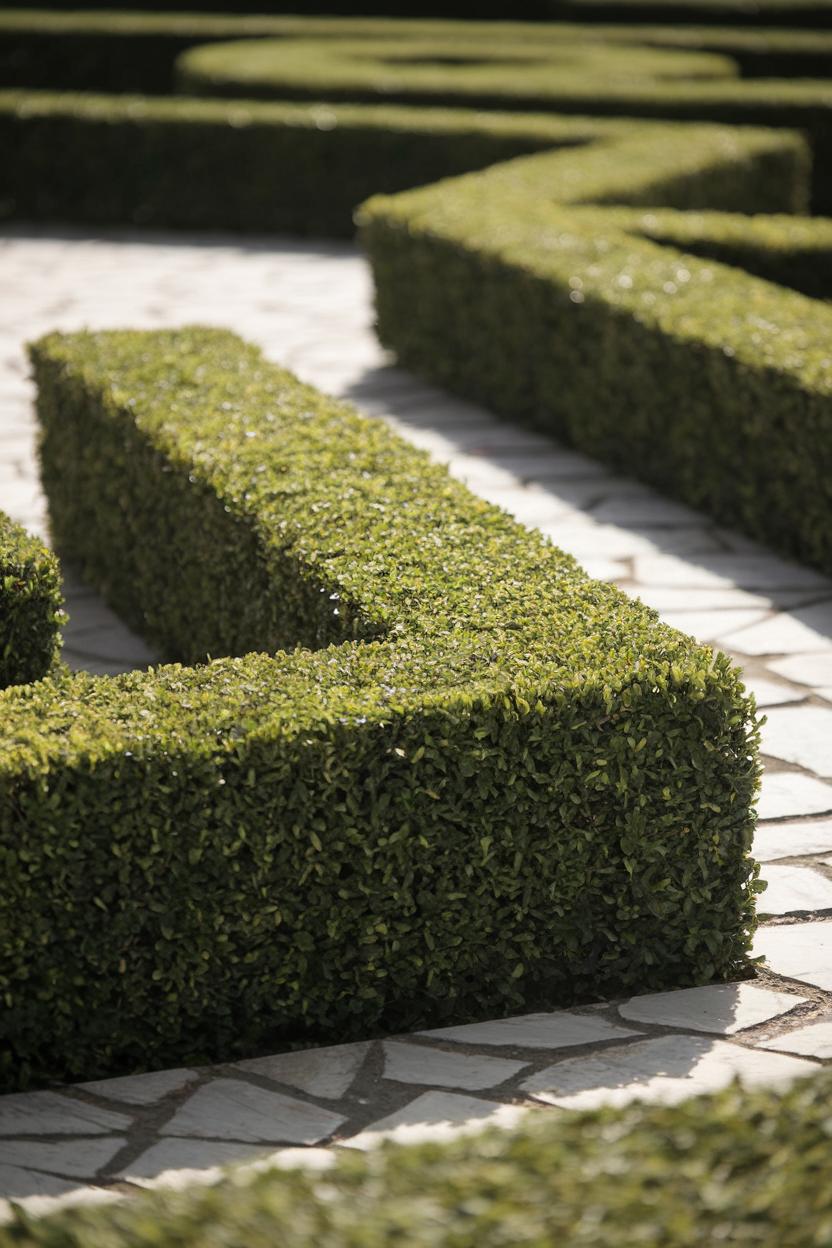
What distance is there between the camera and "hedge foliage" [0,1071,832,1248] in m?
2.35

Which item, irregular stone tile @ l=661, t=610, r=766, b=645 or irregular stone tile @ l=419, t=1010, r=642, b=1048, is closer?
irregular stone tile @ l=419, t=1010, r=642, b=1048

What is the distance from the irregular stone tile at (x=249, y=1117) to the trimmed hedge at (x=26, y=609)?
1627 millimetres

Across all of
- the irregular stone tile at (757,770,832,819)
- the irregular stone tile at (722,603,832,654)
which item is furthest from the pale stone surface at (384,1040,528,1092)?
the irregular stone tile at (722,603,832,654)

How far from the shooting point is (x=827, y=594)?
695cm

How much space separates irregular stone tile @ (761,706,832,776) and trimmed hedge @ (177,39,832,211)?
35.4 ft

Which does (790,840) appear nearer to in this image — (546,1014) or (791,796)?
(791,796)

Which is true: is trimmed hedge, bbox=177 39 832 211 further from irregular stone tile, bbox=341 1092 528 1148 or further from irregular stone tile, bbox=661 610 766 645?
irregular stone tile, bbox=341 1092 528 1148

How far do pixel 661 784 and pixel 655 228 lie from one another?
270 inches

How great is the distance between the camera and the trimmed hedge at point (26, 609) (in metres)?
4.91

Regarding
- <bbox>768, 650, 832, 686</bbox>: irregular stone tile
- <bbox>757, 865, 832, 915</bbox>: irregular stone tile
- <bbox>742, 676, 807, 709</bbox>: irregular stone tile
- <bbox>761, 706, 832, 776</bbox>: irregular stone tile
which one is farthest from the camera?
<bbox>768, 650, 832, 686</bbox>: irregular stone tile

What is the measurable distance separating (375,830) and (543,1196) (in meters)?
1.61

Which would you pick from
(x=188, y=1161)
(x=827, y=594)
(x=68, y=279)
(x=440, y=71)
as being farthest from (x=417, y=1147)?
(x=440, y=71)

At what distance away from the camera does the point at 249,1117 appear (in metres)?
Answer: 3.76

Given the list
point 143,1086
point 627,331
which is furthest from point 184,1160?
point 627,331
